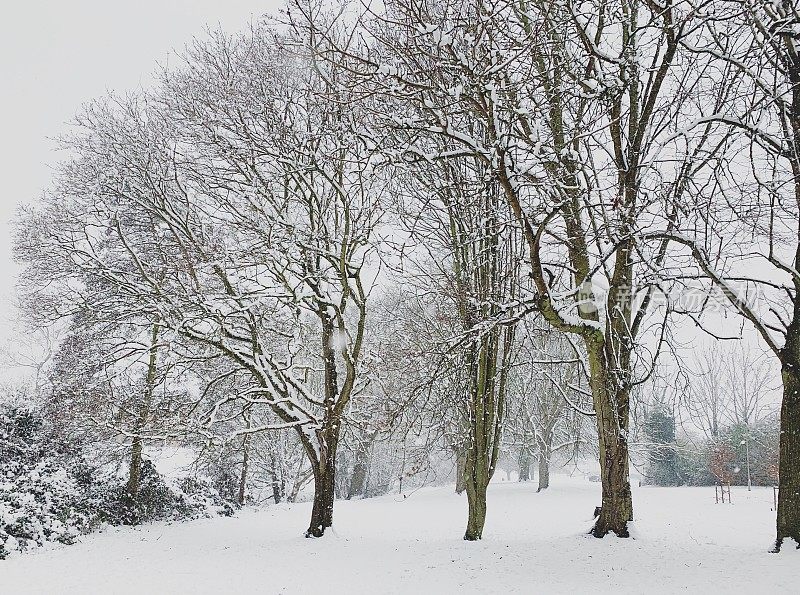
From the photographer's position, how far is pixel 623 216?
5.22 metres

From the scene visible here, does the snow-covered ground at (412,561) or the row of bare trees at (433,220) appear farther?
the row of bare trees at (433,220)

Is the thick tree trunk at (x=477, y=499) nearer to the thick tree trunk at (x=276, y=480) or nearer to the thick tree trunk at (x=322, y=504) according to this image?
the thick tree trunk at (x=322, y=504)

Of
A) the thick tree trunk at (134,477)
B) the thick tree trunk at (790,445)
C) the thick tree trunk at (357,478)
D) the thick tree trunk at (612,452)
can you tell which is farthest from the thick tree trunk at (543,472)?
the thick tree trunk at (790,445)

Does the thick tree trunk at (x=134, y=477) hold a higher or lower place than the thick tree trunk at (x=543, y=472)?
higher

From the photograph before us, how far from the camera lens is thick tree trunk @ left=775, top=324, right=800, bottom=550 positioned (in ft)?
19.0

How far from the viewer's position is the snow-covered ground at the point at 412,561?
5.33 m

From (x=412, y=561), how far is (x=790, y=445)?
467cm

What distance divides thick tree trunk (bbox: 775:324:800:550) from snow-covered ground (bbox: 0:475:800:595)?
41 cm

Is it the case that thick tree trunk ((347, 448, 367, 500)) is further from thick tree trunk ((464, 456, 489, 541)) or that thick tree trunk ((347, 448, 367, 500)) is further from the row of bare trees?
thick tree trunk ((464, 456, 489, 541))

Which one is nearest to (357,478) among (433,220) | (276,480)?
(276,480)

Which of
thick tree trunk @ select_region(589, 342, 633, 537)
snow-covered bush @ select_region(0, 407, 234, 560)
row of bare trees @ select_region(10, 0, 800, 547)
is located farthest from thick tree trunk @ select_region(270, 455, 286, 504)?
thick tree trunk @ select_region(589, 342, 633, 537)

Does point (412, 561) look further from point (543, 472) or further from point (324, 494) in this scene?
point (543, 472)

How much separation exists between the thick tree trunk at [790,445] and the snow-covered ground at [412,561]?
0.41 meters

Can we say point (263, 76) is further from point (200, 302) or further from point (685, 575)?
point (685, 575)
